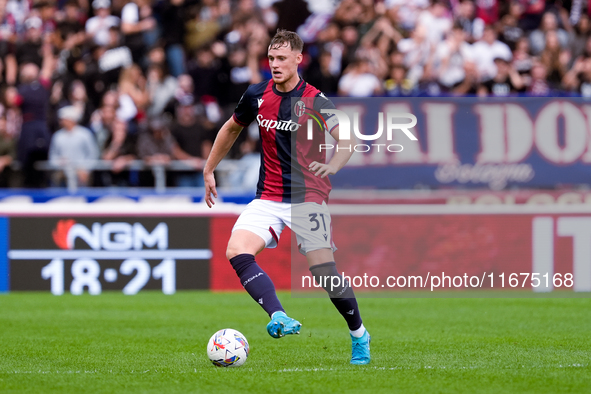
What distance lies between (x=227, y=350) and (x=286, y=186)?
1.15 m

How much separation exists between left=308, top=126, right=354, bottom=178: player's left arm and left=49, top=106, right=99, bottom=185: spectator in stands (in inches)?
302

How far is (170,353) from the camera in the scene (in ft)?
21.8

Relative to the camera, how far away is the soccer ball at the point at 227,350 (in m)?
5.78

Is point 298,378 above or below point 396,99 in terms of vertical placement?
below

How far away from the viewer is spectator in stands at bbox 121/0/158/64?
1498cm

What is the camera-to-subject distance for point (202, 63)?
14492 mm

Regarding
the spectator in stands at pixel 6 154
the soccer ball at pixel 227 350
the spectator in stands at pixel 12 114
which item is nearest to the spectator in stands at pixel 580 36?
the spectator in stands at pixel 12 114

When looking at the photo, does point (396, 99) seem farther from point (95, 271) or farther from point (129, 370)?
point (129, 370)

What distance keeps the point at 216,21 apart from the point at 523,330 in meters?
9.12

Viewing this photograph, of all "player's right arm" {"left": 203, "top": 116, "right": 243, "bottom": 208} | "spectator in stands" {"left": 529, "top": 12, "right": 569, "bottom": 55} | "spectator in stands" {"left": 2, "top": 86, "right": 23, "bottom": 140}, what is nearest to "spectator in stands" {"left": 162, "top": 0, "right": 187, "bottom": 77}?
"spectator in stands" {"left": 2, "top": 86, "right": 23, "bottom": 140}

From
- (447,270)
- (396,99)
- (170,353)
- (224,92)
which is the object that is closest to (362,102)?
(396,99)

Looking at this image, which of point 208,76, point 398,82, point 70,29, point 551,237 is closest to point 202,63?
point 208,76

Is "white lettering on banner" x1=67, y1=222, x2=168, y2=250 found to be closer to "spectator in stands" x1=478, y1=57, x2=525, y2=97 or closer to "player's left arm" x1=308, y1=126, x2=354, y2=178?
"spectator in stands" x1=478, y1=57, x2=525, y2=97

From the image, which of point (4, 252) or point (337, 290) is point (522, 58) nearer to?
point (4, 252)
